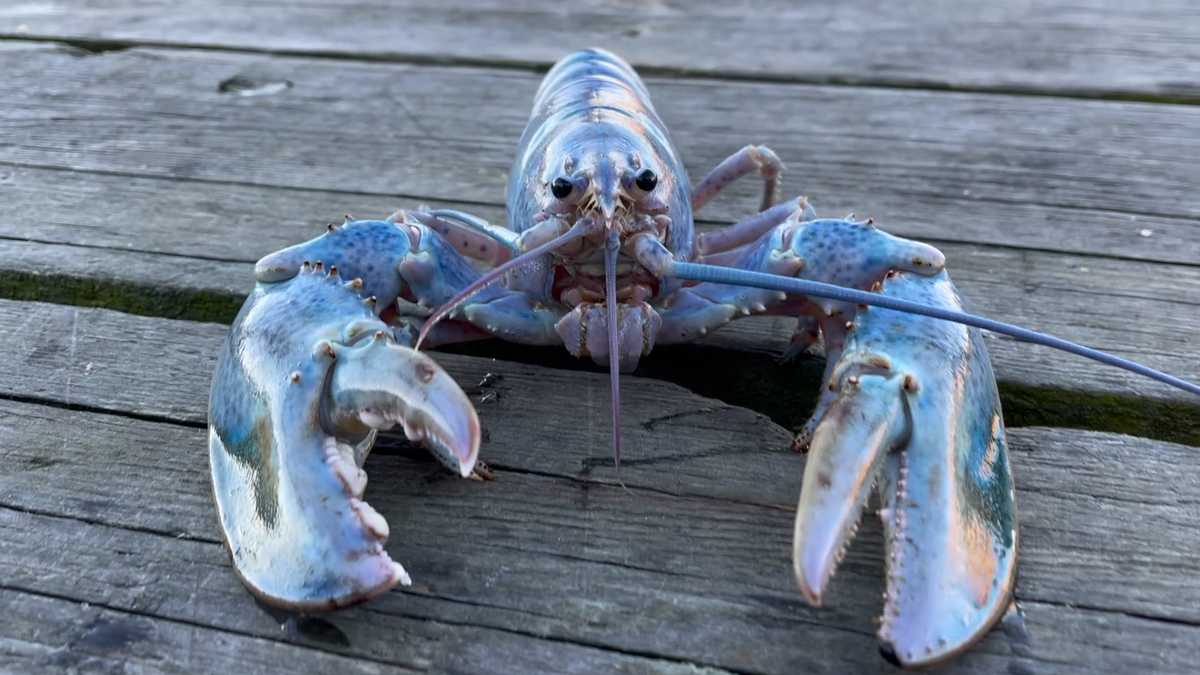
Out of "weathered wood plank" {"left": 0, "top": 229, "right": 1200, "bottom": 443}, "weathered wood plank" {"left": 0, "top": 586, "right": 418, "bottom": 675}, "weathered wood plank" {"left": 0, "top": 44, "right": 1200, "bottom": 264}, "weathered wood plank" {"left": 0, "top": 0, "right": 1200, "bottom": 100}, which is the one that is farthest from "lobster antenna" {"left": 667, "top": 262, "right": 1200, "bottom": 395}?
"weathered wood plank" {"left": 0, "top": 0, "right": 1200, "bottom": 100}

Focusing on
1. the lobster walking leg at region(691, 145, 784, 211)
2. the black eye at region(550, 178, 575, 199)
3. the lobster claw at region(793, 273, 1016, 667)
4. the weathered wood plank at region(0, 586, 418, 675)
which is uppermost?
the black eye at region(550, 178, 575, 199)

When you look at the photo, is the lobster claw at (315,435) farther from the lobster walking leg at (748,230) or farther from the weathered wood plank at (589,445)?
the lobster walking leg at (748,230)

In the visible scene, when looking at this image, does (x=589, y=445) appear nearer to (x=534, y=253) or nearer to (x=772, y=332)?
(x=534, y=253)

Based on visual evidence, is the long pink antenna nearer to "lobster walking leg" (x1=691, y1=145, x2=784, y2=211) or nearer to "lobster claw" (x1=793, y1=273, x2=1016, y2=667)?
"lobster claw" (x1=793, y1=273, x2=1016, y2=667)

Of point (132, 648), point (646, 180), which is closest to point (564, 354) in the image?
point (646, 180)

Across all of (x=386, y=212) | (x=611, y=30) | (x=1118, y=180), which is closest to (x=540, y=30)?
(x=611, y=30)
